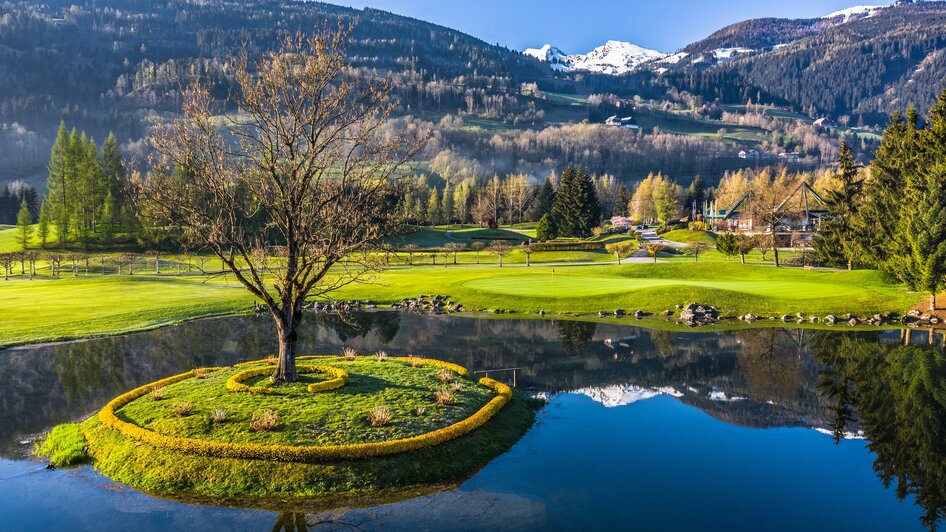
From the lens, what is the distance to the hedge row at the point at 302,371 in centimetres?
2209

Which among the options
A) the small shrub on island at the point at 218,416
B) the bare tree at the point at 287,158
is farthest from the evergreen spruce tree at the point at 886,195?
the small shrub on island at the point at 218,416

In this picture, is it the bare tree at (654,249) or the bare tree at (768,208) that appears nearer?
the bare tree at (654,249)

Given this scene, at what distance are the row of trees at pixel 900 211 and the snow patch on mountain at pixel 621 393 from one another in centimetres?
2895

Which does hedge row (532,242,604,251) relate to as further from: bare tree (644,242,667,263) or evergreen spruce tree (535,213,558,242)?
evergreen spruce tree (535,213,558,242)

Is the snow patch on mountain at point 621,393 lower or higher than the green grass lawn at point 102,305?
lower

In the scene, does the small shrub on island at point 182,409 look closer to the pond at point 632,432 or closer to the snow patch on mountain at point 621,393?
the pond at point 632,432

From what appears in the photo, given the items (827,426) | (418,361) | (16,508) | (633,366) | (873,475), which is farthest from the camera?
(633,366)

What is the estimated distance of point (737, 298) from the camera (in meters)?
48.9

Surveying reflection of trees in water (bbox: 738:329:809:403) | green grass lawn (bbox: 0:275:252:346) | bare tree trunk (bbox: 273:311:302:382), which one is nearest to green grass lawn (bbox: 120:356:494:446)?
bare tree trunk (bbox: 273:311:302:382)

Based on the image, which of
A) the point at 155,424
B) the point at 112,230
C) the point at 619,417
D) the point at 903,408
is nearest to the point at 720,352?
the point at 903,408

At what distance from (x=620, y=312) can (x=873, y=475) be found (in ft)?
99.7

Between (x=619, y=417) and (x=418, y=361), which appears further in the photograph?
(x=418, y=361)

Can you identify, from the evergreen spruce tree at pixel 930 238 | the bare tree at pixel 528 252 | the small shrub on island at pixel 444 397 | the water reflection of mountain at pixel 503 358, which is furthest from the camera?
the bare tree at pixel 528 252

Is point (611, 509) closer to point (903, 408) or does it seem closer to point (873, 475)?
point (873, 475)
